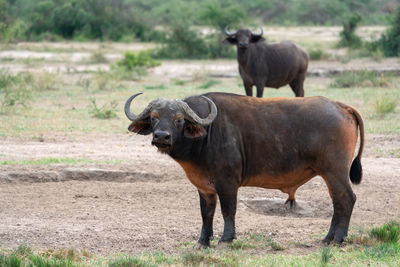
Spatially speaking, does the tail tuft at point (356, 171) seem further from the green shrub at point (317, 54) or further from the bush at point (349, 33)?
the bush at point (349, 33)

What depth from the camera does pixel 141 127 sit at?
22.4ft

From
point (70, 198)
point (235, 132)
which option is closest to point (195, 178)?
point (235, 132)

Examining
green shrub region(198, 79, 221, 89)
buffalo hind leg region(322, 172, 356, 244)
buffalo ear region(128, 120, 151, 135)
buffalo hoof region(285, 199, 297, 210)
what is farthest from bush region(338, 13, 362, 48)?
buffalo ear region(128, 120, 151, 135)

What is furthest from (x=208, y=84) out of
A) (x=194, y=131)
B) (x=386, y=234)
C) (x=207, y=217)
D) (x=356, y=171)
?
(x=194, y=131)

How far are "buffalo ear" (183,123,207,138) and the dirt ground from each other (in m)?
1.23

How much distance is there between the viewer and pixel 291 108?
23.3ft

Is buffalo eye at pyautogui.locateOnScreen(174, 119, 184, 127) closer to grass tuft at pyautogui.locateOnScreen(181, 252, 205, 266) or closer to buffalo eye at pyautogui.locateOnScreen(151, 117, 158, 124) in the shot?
buffalo eye at pyautogui.locateOnScreen(151, 117, 158, 124)

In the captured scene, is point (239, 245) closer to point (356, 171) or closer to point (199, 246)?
point (199, 246)

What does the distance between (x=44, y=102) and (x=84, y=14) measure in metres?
23.1

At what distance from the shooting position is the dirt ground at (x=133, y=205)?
24.0 ft

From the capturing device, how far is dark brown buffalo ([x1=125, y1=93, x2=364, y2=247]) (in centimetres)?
681

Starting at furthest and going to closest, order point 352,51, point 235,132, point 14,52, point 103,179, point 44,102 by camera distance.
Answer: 1. point 14,52
2. point 352,51
3. point 44,102
4. point 103,179
5. point 235,132

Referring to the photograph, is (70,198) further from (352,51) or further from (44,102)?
(352,51)

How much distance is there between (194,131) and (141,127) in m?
→ 0.60
